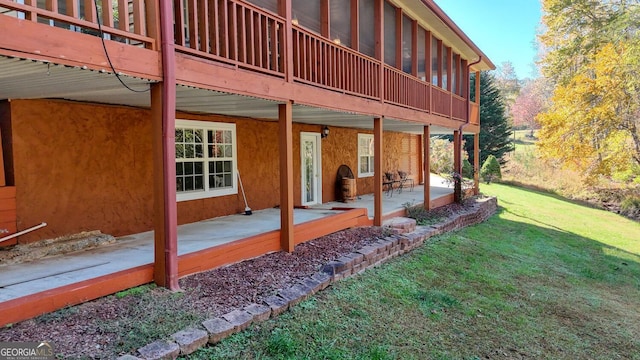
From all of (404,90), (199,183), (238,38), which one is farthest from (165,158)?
(404,90)

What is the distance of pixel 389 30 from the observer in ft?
30.5

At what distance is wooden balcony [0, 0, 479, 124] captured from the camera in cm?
332

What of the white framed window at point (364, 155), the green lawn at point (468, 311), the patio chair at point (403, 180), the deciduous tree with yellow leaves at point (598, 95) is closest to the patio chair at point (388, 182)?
the patio chair at point (403, 180)

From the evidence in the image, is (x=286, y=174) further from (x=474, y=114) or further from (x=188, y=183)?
(x=474, y=114)

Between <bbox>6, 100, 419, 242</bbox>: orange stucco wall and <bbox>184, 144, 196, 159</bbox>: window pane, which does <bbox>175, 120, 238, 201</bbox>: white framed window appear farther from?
<bbox>6, 100, 419, 242</bbox>: orange stucco wall

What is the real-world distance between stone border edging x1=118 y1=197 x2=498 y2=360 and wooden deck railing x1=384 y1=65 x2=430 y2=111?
285 cm

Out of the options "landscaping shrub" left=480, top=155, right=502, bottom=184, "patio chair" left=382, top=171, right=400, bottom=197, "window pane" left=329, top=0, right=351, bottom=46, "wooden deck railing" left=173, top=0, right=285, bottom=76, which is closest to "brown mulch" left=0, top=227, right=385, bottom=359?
"wooden deck railing" left=173, top=0, right=285, bottom=76

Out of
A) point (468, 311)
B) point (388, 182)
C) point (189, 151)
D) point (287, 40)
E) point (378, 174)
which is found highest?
point (287, 40)

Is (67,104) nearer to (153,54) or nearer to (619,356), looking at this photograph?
(153,54)

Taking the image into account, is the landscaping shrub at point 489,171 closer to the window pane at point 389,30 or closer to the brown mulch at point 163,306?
the window pane at point 389,30

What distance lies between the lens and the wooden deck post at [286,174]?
548 centimetres

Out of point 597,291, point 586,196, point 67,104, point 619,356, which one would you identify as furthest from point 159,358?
point 586,196

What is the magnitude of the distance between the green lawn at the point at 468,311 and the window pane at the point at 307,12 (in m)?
4.89

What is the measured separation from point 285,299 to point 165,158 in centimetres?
182
